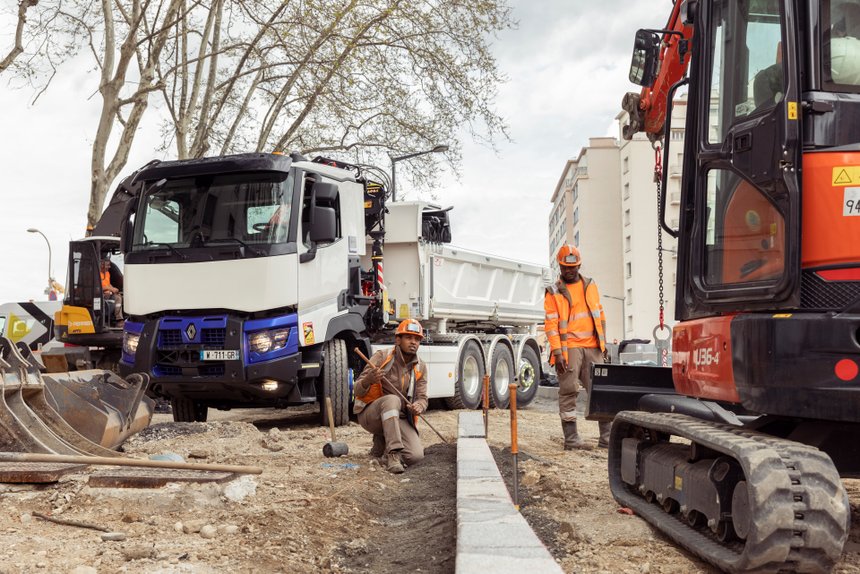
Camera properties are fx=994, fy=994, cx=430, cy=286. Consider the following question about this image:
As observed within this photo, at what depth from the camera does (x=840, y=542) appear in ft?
13.3

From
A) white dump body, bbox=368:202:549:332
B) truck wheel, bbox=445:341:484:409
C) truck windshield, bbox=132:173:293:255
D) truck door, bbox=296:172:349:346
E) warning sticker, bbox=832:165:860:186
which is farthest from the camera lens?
truck wheel, bbox=445:341:484:409

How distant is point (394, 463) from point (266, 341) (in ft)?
9.94

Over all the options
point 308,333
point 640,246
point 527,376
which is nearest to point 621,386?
point 308,333

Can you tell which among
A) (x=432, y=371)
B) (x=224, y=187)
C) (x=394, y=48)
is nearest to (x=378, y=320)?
(x=432, y=371)

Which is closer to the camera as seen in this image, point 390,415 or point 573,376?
point 390,415

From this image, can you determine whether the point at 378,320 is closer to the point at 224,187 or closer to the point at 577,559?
the point at 224,187

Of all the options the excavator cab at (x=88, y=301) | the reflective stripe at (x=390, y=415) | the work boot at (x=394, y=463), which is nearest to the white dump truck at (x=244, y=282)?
the reflective stripe at (x=390, y=415)

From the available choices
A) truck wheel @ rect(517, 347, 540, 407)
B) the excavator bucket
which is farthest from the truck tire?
truck wheel @ rect(517, 347, 540, 407)

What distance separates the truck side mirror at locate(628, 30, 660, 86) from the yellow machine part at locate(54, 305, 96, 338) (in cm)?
1195

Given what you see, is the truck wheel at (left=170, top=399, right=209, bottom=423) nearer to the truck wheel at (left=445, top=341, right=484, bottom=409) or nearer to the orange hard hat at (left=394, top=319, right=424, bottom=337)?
the truck wheel at (left=445, top=341, right=484, bottom=409)

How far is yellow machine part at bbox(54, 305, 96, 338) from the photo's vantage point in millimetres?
15695

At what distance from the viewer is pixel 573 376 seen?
9.96m

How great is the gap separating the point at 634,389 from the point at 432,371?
7.72 metres

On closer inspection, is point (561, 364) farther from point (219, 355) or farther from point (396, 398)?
point (219, 355)
